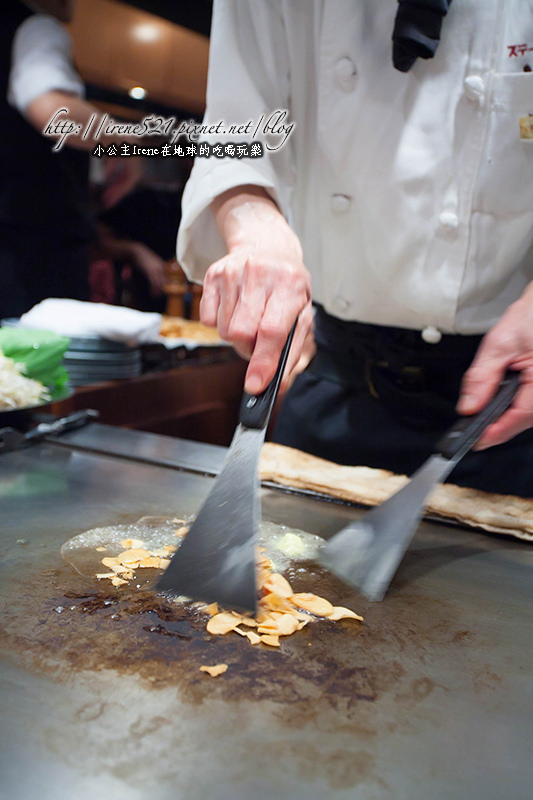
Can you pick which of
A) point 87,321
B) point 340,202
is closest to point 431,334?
point 340,202

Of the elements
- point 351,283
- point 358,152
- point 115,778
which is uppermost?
point 358,152

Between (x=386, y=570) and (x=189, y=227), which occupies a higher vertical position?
(x=189, y=227)

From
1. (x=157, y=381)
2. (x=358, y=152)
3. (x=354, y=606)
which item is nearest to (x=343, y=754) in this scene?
(x=354, y=606)

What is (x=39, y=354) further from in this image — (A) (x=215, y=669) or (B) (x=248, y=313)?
(A) (x=215, y=669)

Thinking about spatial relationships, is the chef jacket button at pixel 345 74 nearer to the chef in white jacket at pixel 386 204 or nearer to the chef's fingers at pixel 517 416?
the chef in white jacket at pixel 386 204

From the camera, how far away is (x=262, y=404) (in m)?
0.88

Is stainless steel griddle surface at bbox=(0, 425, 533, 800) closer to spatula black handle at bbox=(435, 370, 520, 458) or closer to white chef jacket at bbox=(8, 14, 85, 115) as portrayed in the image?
spatula black handle at bbox=(435, 370, 520, 458)

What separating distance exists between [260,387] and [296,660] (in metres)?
0.34

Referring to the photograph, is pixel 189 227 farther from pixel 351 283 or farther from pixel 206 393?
pixel 206 393

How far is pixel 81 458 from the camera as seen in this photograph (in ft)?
4.33

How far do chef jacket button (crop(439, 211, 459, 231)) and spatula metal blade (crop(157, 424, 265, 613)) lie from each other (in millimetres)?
579

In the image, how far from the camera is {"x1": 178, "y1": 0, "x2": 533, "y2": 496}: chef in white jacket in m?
1.08

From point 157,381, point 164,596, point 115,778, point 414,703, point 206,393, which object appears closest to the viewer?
point 115,778

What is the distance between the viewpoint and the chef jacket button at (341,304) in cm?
130
